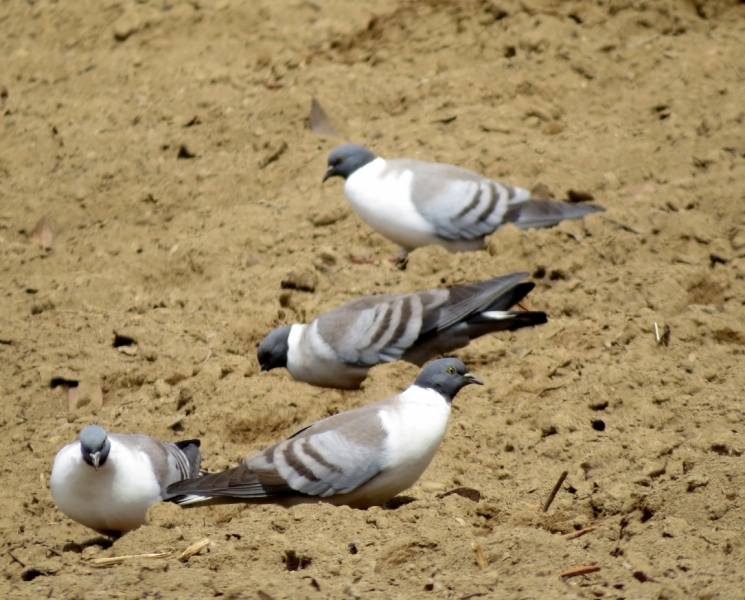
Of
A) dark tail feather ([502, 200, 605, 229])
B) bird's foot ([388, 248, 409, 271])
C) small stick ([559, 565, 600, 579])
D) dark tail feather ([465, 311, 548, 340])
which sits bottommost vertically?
bird's foot ([388, 248, 409, 271])

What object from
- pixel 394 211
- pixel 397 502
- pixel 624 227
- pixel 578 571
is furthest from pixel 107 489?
pixel 624 227

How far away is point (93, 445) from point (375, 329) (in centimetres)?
211

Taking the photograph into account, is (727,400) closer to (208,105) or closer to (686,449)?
(686,449)

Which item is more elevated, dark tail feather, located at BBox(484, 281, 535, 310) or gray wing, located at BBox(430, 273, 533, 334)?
gray wing, located at BBox(430, 273, 533, 334)

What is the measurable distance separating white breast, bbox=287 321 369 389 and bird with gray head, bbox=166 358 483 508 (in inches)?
53.3

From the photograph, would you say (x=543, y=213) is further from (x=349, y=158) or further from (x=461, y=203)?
(x=349, y=158)

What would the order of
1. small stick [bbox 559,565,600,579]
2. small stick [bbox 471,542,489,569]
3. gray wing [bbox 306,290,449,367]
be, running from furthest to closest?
gray wing [bbox 306,290,449,367] → small stick [bbox 471,542,489,569] → small stick [bbox 559,565,600,579]

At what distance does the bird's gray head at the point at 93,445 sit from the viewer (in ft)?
15.2

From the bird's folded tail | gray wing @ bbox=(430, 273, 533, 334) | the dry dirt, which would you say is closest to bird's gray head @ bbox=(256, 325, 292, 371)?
the dry dirt

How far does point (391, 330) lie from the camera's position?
6.28 m

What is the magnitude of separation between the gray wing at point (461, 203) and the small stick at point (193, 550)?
3813mm

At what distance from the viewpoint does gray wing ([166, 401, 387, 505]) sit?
4785mm

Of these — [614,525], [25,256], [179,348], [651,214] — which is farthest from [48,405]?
[651,214]

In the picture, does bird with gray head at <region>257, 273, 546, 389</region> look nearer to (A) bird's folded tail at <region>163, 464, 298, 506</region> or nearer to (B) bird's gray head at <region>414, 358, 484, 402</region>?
(B) bird's gray head at <region>414, 358, 484, 402</region>
